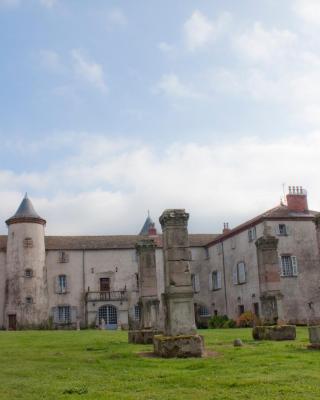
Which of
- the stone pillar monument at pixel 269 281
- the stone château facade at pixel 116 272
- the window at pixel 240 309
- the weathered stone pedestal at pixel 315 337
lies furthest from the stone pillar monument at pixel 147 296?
the window at pixel 240 309

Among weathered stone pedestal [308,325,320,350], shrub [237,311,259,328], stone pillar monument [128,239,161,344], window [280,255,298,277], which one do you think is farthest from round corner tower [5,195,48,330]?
weathered stone pedestal [308,325,320,350]

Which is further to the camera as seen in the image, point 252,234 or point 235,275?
point 235,275

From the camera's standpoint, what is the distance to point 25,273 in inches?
1779

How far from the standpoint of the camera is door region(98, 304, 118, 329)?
45.7 meters

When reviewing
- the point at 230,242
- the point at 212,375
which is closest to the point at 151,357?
the point at 212,375

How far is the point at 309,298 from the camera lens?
3906cm

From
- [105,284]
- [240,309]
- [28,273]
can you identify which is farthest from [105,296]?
[240,309]

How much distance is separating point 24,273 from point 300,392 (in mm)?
39333

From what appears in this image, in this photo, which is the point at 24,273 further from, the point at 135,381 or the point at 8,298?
the point at 135,381

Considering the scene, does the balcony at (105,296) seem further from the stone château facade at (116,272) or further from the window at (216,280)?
the window at (216,280)

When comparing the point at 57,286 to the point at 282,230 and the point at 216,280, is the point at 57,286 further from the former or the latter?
the point at 282,230

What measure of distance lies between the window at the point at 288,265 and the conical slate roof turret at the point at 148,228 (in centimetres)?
1554

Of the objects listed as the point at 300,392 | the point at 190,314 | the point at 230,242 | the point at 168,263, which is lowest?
the point at 300,392

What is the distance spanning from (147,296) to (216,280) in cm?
2834
